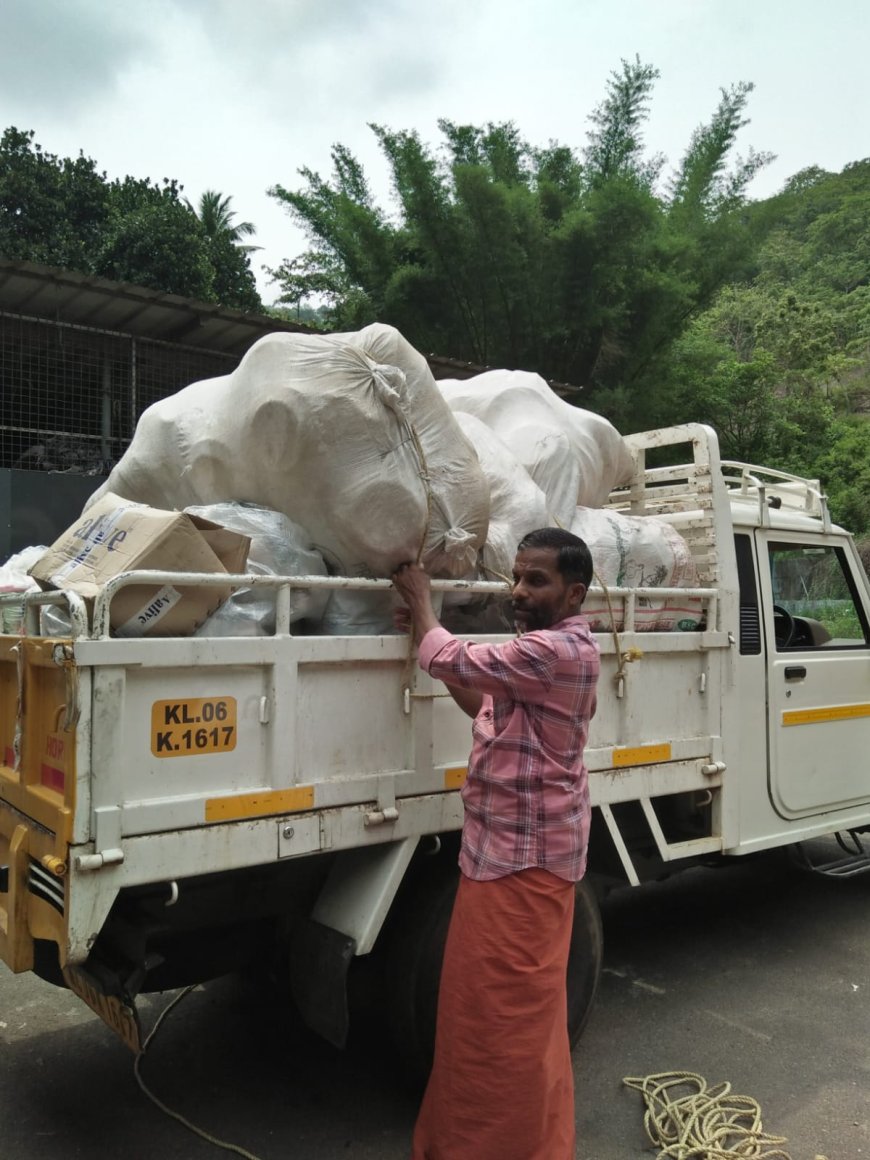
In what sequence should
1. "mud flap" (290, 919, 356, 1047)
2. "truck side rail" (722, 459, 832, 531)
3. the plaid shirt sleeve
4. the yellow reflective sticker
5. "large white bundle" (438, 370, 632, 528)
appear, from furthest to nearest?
"truck side rail" (722, 459, 832, 531) → "large white bundle" (438, 370, 632, 528) → the yellow reflective sticker → "mud flap" (290, 919, 356, 1047) → the plaid shirt sleeve

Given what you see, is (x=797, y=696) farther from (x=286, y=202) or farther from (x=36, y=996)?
(x=286, y=202)

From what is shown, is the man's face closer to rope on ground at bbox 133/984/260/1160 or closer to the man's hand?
the man's hand

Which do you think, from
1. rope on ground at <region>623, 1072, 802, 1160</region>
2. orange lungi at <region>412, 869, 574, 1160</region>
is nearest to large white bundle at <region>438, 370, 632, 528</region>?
orange lungi at <region>412, 869, 574, 1160</region>

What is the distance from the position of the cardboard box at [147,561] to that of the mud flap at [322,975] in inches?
36.0

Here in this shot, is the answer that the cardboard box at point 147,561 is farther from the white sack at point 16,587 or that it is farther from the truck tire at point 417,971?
the truck tire at point 417,971

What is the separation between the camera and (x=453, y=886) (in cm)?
269

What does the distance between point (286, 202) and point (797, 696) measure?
42.6 ft

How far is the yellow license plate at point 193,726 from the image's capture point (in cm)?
214

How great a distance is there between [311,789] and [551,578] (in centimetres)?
81

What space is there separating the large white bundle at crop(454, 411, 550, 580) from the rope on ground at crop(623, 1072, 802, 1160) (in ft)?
5.44

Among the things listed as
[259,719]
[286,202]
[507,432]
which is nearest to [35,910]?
[259,719]

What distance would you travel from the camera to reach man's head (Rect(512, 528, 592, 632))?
2297mm

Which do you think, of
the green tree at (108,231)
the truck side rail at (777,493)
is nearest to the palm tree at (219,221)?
the green tree at (108,231)

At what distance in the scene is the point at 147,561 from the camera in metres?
2.24
